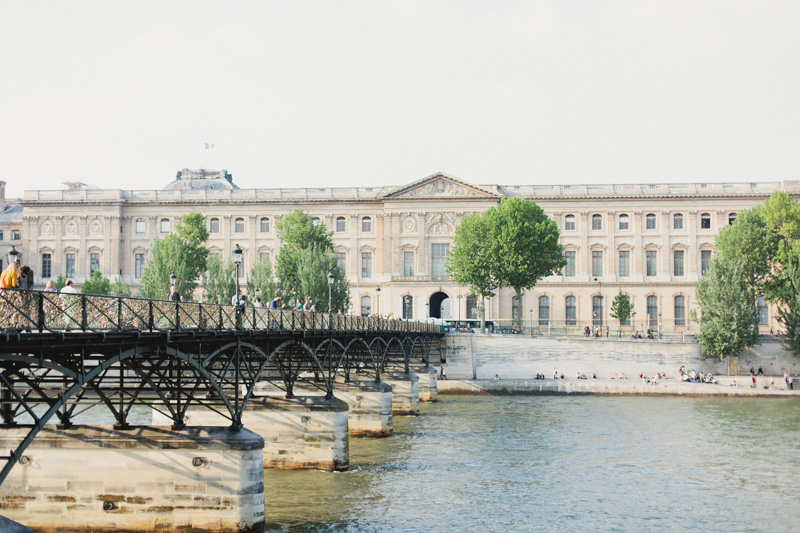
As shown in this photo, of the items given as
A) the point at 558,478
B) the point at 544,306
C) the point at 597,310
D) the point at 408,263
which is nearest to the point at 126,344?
the point at 558,478

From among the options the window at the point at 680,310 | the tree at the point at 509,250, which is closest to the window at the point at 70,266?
the tree at the point at 509,250

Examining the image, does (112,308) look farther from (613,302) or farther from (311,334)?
(613,302)

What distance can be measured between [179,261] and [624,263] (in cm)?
5231

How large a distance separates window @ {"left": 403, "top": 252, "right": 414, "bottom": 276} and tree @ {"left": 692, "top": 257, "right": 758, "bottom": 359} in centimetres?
3774

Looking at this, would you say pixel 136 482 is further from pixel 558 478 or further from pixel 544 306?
pixel 544 306

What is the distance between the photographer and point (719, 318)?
77.1 m

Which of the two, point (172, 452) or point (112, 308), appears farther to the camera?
point (172, 452)

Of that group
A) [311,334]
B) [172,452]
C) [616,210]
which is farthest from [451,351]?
[172,452]

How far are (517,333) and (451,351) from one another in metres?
12.5

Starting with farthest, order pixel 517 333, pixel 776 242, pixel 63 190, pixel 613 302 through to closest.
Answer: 1. pixel 63 190
2. pixel 613 302
3. pixel 517 333
4. pixel 776 242

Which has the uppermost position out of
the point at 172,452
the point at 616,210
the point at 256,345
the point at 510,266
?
the point at 616,210

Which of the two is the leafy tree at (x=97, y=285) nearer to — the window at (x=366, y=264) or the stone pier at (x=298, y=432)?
the window at (x=366, y=264)

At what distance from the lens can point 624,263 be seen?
107125 mm

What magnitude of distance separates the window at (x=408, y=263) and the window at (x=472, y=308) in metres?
7.60
